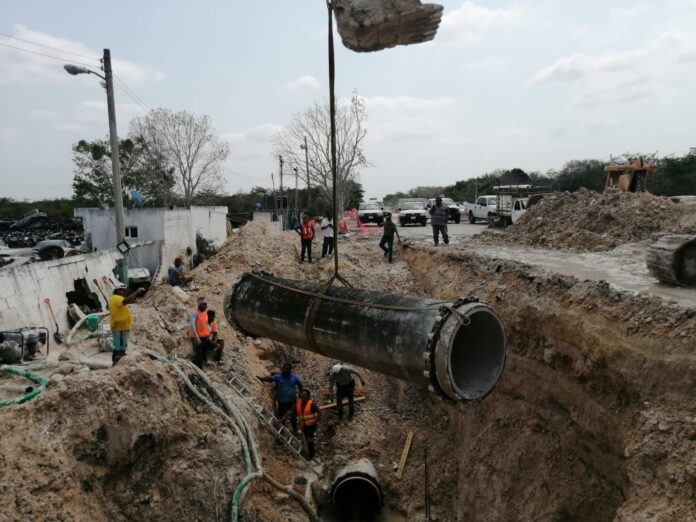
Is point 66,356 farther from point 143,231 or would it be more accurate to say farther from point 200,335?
point 143,231

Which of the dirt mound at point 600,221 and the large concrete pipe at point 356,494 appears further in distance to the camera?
the dirt mound at point 600,221

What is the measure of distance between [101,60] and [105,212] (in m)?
8.85

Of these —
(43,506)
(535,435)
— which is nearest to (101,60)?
(43,506)

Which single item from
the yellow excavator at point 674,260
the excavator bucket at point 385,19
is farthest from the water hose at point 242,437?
the yellow excavator at point 674,260

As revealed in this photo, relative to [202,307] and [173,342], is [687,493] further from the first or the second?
[173,342]

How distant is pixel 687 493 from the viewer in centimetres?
448

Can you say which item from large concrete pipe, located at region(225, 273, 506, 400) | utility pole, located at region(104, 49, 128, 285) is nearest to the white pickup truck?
utility pole, located at region(104, 49, 128, 285)

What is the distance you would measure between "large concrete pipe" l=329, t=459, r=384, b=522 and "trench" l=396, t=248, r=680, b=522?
144 cm

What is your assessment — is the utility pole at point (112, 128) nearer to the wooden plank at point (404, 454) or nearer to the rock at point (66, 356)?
the rock at point (66, 356)

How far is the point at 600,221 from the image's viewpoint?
15.9 m

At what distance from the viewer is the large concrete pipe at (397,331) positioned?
13.5ft

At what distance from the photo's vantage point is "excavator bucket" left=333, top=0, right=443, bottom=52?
471 cm

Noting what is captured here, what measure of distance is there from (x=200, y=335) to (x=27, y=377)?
10.2ft

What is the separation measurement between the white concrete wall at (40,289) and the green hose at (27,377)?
2.99 m
